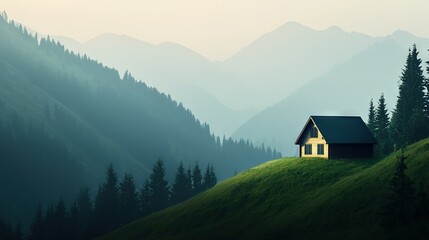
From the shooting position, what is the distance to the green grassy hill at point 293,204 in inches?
2660

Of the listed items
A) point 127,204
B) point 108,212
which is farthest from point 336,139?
point 108,212

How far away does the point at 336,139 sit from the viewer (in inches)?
3853

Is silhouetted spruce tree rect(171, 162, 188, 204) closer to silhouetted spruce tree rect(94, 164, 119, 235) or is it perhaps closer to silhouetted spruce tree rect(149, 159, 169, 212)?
silhouetted spruce tree rect(149, 159, 169, 212)

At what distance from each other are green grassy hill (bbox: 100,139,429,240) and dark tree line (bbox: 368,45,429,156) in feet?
48.9

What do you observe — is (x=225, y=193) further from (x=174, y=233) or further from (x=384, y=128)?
(x=384, y=128)

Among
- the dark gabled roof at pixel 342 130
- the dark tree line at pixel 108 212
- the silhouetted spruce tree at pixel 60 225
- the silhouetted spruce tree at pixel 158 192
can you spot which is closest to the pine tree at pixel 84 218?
the dark tree line at pixel 108 212

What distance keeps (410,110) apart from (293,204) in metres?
44.0

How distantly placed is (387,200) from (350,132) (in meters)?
33.8

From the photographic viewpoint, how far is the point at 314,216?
71.1 m

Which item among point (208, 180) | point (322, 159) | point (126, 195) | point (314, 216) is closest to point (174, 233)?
point (314, 216)

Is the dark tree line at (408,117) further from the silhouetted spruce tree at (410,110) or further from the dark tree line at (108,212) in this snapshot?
the dark tree line at (108,212)

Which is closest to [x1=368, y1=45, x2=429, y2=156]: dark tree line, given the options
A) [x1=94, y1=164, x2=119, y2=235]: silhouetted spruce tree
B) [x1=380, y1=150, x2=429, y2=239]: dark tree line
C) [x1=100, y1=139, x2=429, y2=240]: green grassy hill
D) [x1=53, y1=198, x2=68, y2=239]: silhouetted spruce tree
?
[x1=100, y1=139, x2=429, y2=240]: green grassy hill

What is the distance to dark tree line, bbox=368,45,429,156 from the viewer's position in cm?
10319

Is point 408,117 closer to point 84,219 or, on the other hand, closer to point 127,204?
point 127,204
